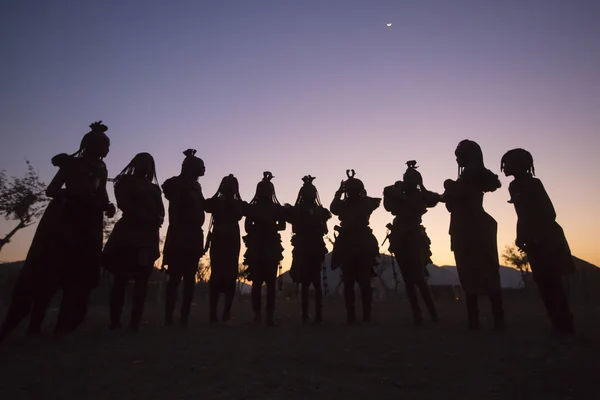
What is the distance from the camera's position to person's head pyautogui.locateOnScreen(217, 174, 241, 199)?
740 centimetres

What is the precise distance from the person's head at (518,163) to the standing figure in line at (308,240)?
10.0 feet

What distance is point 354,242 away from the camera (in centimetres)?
715

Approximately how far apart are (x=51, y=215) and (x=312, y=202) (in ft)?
13.5

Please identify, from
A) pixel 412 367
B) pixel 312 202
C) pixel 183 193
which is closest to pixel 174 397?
pixel 412 367

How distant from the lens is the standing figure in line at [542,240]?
4977mm

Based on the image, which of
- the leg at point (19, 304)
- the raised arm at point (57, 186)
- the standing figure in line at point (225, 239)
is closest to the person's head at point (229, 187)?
the standing figure in line at point (225, 239)

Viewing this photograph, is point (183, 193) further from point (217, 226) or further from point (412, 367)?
point (412, 367)

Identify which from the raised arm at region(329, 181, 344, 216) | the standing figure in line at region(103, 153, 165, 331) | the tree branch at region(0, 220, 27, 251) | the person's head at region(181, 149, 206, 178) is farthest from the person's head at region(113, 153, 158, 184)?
the tree branch at region(0, 220, 27, 251)

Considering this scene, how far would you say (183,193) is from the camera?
22.0 feet

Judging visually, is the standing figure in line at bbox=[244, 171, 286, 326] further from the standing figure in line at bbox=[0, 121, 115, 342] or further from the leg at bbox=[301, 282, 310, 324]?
the standing figure in line at bbox=[0, 121, 115, 342]

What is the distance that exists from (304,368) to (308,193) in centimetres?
471

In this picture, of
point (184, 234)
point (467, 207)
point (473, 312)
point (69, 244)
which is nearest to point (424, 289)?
point (473, 312)

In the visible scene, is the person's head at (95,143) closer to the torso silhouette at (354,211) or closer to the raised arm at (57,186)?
the raised arm at (57,186)

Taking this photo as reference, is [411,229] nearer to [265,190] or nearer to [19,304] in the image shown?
[265,190]
